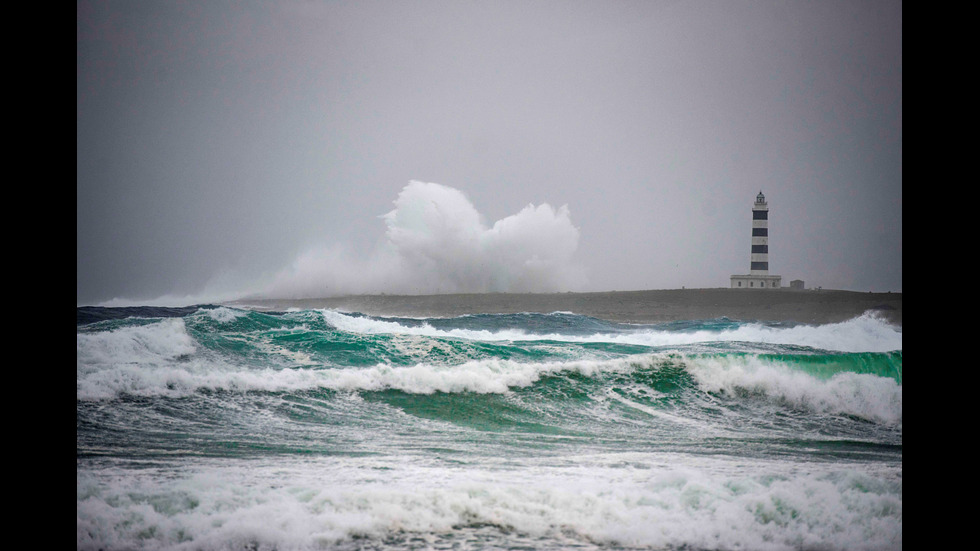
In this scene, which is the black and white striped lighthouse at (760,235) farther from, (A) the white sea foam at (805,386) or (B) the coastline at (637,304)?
(A) the white sea foam at (805,386)

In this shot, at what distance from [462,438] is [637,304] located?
191 inches

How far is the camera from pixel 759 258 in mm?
6879

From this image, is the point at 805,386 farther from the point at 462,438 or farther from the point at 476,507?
the point at 476,507

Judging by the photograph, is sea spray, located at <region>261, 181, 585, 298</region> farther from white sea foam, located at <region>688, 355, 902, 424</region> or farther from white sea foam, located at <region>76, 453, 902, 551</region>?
white sea foam, located at <region>76, 453, 902, 551</region>

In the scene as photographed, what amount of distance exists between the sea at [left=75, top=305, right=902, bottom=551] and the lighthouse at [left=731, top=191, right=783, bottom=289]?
0.90 m

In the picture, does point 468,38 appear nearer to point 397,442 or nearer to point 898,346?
point 397,442

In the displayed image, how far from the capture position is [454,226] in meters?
6.37

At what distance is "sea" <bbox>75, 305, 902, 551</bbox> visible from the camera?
101 inches

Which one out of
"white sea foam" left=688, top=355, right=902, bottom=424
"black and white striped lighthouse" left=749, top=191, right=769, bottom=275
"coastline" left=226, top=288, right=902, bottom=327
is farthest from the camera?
"coastline" left=226, top=288, right=902, bottom=327

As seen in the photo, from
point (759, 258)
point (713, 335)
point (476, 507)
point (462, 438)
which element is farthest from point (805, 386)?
point (476, 507)

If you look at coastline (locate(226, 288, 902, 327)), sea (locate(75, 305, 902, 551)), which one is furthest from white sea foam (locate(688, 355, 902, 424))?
coastline (locate(226, 288, 902, 327))

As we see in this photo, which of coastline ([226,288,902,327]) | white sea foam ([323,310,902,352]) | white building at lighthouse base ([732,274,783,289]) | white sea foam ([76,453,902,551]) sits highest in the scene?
white building at lighthouse base ([732,274,783,289])
